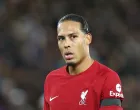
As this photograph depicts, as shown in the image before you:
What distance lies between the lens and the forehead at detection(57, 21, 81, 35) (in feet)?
11.6

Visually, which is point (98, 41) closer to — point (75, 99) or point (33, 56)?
point (33, 56)

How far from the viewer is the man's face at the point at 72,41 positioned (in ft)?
11.6

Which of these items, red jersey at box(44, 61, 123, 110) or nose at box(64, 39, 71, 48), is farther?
nose at box(64, 39, 71, 48)

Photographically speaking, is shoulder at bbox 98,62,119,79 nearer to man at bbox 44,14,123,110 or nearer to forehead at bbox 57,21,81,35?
man at bbox 44,14,123,110

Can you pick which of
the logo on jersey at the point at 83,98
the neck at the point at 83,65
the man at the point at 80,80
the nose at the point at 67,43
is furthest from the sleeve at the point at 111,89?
the nose at the point at 67,43

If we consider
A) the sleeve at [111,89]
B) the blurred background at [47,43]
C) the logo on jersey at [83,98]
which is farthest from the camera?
the blurred background at [47,43]

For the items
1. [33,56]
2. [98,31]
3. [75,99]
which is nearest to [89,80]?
[75,99]

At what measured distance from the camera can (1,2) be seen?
8.43 meters

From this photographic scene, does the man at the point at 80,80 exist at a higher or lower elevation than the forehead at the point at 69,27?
lower

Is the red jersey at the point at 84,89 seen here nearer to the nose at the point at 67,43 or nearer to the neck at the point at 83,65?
the neck at the point at 83,65

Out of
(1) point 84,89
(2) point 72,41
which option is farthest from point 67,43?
(1) point 84,89

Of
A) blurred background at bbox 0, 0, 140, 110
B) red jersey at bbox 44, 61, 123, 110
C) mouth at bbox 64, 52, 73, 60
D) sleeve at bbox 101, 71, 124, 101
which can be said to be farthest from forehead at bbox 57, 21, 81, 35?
blurred background at bbox 0, 0, 140, 110

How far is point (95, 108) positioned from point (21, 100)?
3891 mm

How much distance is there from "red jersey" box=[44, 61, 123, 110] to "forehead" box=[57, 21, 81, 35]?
1.06 feet
